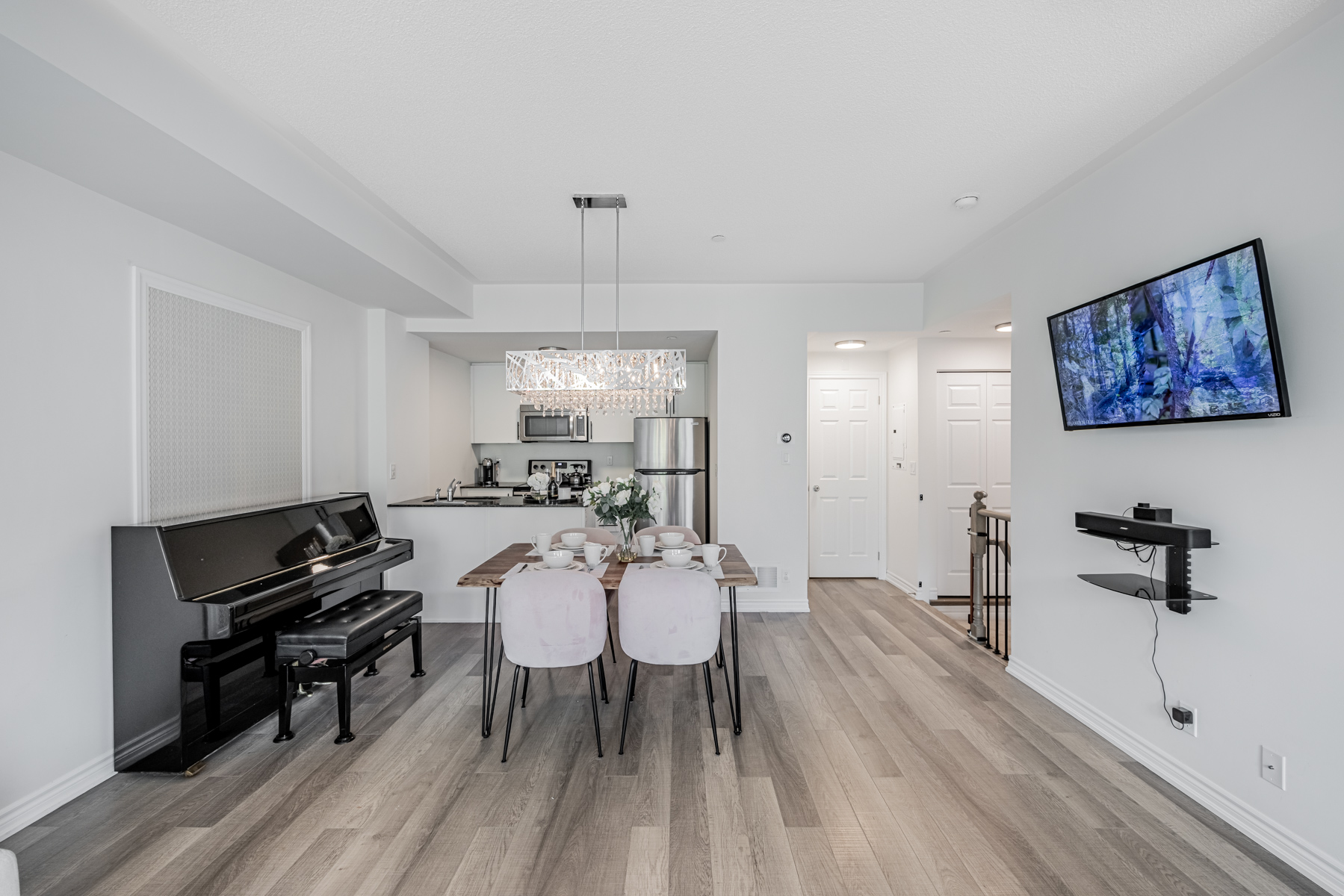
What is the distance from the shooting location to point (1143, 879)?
5.73 feet

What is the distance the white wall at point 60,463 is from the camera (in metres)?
2.00

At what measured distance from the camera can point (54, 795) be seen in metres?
2.10

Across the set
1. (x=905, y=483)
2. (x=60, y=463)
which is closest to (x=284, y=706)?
(x=60, y=463)

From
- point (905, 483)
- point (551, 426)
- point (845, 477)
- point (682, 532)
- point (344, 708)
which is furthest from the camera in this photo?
point (551, 426)

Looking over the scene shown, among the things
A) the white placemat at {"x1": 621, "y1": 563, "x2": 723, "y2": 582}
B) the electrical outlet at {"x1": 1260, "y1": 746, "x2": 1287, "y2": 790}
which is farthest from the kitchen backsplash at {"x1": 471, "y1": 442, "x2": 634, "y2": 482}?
the electrical outlet at {"x1": 1260, "y1": 746, "x2": 1287, "y2": 790}

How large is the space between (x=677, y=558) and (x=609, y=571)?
358 mm

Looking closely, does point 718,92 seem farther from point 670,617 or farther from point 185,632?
point 185,632

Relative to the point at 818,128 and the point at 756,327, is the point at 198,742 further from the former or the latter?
the point at 756,327

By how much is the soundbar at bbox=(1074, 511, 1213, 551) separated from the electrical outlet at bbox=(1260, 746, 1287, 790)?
2.30ft

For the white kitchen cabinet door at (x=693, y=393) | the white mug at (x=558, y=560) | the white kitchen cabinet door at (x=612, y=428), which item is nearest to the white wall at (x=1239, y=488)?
the white mug at (x=558, y=560)

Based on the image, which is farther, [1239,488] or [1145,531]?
[1145,531]

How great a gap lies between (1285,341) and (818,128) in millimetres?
1760

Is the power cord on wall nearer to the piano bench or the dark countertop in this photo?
the dark countertop

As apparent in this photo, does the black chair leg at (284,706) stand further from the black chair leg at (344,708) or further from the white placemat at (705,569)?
the white placemat at (705,569)
